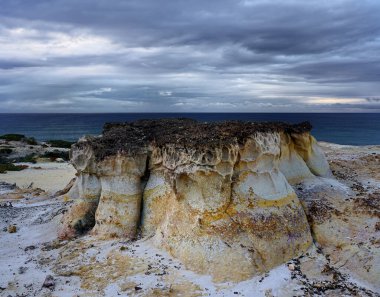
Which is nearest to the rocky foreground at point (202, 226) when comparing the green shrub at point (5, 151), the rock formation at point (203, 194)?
the rock formation at point (203, 194)

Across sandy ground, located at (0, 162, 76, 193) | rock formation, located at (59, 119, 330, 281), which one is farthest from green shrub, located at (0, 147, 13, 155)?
rock formation, located at (59, 119, 330, 281)

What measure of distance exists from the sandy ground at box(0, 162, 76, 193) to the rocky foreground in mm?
8777

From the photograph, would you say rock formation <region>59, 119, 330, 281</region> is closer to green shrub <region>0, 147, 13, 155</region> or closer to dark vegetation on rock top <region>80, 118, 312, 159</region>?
dark vegetation on rock top <region>80, 118, 312, 159</region>

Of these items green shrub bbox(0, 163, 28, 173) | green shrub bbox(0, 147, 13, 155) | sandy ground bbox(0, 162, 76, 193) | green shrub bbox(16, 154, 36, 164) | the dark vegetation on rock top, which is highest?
the dark vegetation on rock top

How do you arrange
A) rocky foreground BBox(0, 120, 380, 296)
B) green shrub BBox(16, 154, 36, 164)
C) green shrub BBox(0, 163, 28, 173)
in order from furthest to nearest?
green shrub BBox(16, 154, 36, 164), green shrub BBox(0, 163, 28, 173), rocky foreground BBox(0, 120, 380, 296)

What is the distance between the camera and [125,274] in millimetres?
8453

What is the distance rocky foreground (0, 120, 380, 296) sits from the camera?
26.7ft

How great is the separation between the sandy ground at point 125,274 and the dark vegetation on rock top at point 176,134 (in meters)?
2.50

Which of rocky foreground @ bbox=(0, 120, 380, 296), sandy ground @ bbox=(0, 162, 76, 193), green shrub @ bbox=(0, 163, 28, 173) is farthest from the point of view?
green shrub @ bbox=(0, 163, 28, 173)

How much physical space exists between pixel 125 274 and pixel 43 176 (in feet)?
51.1

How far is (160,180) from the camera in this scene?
10.5 meters

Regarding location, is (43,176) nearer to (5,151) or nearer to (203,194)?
(5,151)

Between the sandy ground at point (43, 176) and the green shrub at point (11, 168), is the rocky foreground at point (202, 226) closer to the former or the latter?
the sandy ground at point (43, 176)

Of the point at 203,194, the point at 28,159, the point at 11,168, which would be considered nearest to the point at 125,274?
the point at 203,194
